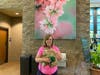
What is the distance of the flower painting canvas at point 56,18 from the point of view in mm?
4453

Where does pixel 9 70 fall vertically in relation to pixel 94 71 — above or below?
below

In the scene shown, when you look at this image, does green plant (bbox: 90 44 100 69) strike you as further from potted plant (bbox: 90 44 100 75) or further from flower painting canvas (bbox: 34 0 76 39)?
flower painting canvas (bbox: 34 0 76 39)

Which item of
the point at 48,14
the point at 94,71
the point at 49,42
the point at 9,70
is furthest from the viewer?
the point at 9,70

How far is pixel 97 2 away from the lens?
9578 mm

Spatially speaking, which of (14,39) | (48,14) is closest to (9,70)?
(14,39)

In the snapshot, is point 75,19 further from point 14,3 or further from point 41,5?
point 14,3

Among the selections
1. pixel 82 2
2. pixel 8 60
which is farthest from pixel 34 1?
pixel 8 60

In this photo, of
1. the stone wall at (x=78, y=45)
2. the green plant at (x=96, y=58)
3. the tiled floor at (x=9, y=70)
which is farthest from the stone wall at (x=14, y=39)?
the green plant at (x=96, y=58)

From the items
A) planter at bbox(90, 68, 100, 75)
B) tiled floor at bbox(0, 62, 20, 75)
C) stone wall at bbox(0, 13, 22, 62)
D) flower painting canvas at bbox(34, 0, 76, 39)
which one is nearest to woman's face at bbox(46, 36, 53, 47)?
flower painting canvas at bbox(34, 0, 76, 39)

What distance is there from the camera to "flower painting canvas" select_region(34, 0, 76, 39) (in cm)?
445

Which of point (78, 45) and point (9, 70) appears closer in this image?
point (78, 45)

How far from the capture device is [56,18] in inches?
179

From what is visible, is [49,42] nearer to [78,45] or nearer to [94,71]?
[78,45]

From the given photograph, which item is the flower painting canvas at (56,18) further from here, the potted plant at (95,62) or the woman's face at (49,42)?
the woman's face at (49,42)
